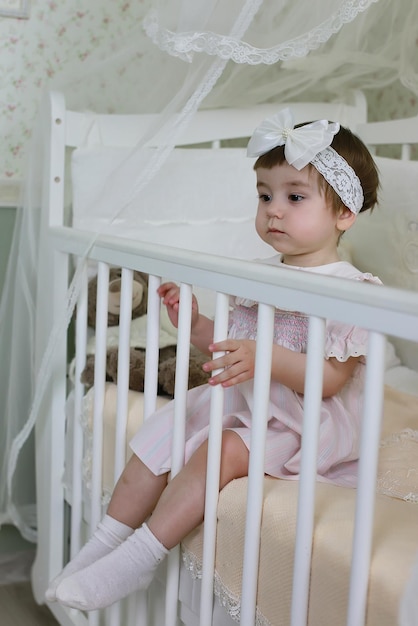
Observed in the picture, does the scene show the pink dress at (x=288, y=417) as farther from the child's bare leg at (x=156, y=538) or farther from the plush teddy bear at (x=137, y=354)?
the plush teddy bear at (x=137, y=354)

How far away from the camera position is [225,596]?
1257mm

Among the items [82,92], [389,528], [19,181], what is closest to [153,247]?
[389,528]

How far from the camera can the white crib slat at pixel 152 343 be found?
1.44 m

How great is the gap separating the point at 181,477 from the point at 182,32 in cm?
75

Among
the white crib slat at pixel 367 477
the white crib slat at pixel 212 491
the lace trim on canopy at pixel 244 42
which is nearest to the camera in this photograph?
the white crib slat at pixel 367 477

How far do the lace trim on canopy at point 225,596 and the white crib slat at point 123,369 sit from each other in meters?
0.29

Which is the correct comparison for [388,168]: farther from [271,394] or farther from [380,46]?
[271,394]

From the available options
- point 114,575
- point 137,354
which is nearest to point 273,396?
point 114,575

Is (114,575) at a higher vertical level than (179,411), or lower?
lower

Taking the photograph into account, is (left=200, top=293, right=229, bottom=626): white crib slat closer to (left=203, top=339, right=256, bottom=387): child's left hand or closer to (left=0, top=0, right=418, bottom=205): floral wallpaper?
(left=203, top=339, right=256, bottom=387): child's left hand

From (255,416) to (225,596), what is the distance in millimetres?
285

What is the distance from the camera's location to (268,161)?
142 centimetres

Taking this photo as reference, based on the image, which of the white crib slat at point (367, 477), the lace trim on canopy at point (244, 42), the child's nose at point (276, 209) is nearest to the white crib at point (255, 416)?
the white crib slat at point (367, 477)

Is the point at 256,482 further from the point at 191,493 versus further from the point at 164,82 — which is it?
the point at 164,82
